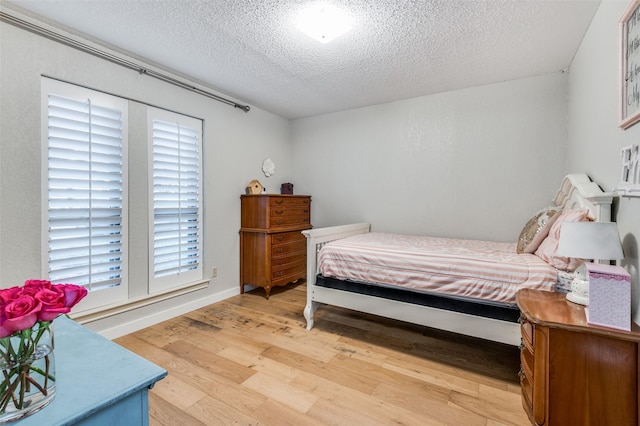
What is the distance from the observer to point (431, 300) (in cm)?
210

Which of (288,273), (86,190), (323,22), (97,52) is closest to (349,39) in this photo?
(323,22)

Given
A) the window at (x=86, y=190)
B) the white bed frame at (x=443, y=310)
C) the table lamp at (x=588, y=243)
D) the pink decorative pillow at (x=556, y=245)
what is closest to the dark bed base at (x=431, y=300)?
the white bed frame at (x=443, y=310)

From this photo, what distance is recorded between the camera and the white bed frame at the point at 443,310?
67.5 inches

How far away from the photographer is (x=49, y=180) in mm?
2070

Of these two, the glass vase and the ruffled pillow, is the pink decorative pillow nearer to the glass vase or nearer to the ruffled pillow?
the ruffled pillow

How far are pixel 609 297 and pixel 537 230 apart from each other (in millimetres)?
1092

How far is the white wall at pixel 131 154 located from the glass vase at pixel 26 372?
6.25 ft

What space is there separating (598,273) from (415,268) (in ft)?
3.48

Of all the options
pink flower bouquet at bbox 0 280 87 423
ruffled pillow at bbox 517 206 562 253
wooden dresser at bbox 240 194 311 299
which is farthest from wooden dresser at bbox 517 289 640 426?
wooden dresser at bbox 240 194 311 299

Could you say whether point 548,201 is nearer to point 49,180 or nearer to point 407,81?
point 407,81

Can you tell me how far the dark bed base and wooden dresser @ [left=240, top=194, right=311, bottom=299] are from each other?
105 cm

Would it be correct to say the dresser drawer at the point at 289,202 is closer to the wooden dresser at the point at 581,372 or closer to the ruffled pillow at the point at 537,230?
the ruffled pillow at the point at 537,230

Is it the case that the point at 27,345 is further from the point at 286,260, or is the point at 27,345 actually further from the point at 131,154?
the point at 286,260

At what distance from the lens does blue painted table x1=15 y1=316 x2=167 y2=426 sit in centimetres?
64
